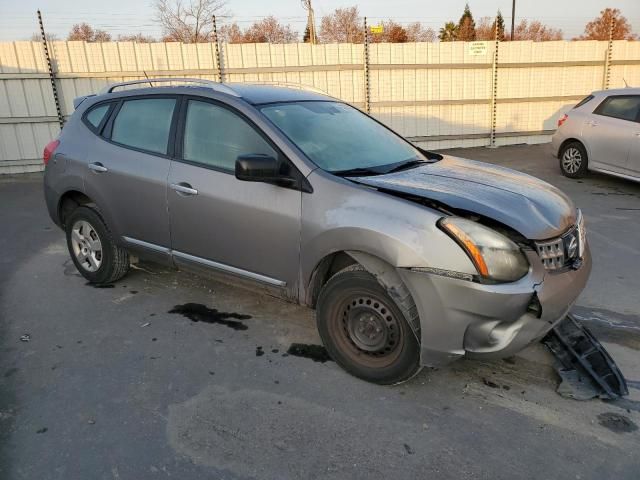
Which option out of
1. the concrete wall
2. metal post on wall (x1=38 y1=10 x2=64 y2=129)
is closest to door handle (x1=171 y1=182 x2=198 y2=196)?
the concrete wall

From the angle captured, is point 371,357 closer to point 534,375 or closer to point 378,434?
point 378,434

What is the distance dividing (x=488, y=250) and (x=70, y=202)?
3.87 meters

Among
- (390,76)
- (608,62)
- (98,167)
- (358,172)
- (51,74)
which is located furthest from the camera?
(608,62)

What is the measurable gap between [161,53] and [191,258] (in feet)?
27.7

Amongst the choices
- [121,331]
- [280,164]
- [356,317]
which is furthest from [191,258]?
[356,317]

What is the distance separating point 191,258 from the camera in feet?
12.7

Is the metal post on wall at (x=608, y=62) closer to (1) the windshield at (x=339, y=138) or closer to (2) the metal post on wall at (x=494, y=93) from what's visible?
(2) the metal post on wall at (x=494, y=93)

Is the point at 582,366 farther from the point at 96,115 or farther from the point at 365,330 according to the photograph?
the point at 96,115

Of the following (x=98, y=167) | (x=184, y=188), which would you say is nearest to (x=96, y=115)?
(x=98, y=167)

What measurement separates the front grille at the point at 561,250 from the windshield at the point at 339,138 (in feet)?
3.77

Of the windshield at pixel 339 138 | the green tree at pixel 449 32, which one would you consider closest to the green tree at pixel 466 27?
the green tree at pixel 449 32

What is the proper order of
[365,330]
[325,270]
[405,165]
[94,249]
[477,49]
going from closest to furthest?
[365,330] < [325,270] < [405,165] < [94,249] < [477,49]

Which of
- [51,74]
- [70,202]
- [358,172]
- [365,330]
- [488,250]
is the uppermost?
[51,74]

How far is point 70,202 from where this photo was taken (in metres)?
4.75
